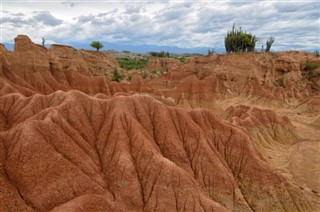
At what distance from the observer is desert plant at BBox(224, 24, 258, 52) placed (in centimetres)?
11294

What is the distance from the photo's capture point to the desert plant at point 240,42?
112938mm

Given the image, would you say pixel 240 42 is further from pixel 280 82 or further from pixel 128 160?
pixel 128 160

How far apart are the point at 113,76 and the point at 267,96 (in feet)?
149

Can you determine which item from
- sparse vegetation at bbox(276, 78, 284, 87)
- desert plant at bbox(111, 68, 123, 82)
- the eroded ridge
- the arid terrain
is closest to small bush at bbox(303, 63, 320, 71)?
sparse vegetation at bbox(276, 78, 284, 87)

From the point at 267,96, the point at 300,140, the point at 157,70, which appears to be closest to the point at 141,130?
the point at 300,140

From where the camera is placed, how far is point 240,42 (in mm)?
114000

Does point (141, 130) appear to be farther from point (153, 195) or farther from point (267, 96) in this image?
point (267, 96)

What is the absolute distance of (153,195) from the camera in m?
29.6

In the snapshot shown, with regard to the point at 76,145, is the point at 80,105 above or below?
above

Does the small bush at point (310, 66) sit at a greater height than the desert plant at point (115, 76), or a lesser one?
greater

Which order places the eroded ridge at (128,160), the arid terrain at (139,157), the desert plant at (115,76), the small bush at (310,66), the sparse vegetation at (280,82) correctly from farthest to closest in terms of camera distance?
the small bush at (310,66), the sparse vegetation at (280,82), the desert plant at (115,76), the arid terrain at (139,157), the eroded ridge at (128,160)

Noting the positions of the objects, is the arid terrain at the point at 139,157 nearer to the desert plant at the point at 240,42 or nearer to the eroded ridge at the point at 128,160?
the eroded ridge at the point at 128,160

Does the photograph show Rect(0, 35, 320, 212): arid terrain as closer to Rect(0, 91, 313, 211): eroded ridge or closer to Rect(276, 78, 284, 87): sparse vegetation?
Rect(0, 91, 313, 211): eroded ridge

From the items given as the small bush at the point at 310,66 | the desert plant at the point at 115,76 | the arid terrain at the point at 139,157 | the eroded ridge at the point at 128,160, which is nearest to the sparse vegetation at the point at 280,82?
the small bush at the point at 310,66
